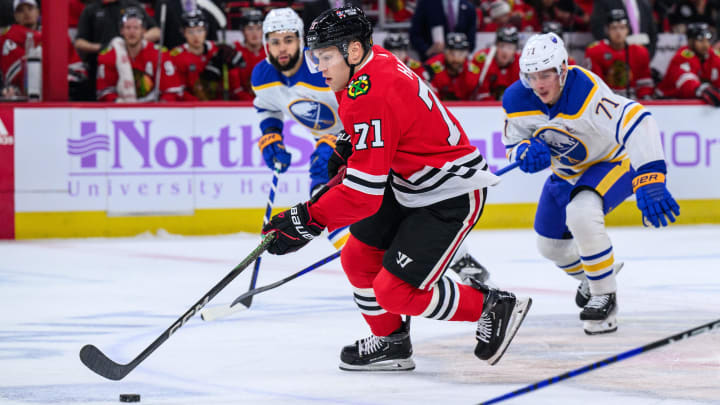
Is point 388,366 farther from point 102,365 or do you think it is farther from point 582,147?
point 582,147

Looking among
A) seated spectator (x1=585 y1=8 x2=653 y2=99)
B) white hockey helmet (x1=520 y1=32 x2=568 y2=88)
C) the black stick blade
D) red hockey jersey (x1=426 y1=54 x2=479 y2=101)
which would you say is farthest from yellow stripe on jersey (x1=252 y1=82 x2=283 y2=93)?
seated spectator (x1=585 y1=8 x2=653 y2=99)

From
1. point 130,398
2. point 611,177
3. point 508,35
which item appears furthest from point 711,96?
point 130,398

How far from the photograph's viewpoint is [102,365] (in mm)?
3008

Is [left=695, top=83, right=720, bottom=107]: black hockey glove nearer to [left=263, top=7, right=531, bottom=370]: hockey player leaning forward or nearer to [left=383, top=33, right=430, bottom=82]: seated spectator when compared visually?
[left=383, top=33, right=430, bottom=82]: seated spectator

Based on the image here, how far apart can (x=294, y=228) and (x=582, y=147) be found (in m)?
1.50

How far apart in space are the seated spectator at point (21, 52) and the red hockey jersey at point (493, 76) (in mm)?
3039

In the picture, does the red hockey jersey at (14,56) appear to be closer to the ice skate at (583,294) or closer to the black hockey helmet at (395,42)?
the black hockey helmet at (395,42)

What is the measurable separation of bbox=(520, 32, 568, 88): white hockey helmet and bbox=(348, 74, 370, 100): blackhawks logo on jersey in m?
1.10

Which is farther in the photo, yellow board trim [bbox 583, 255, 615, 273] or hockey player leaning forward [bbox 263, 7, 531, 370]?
yellow board trim [bbox 583, 255, 615, 273]

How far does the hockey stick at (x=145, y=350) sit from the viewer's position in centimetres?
293

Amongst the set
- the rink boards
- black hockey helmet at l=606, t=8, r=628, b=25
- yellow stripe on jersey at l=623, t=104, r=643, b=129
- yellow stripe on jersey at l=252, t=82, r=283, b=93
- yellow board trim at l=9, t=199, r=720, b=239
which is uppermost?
black hockey helmet at l=606, t=8, r=628, b=25

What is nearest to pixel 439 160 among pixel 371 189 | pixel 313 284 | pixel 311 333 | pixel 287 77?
pixel 371 189

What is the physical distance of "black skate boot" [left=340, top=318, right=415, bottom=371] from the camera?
321 centimetres

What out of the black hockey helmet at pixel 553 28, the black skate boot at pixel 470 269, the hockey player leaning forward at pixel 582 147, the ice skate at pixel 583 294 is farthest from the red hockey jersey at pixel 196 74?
the ice skate at pixel 583 294
